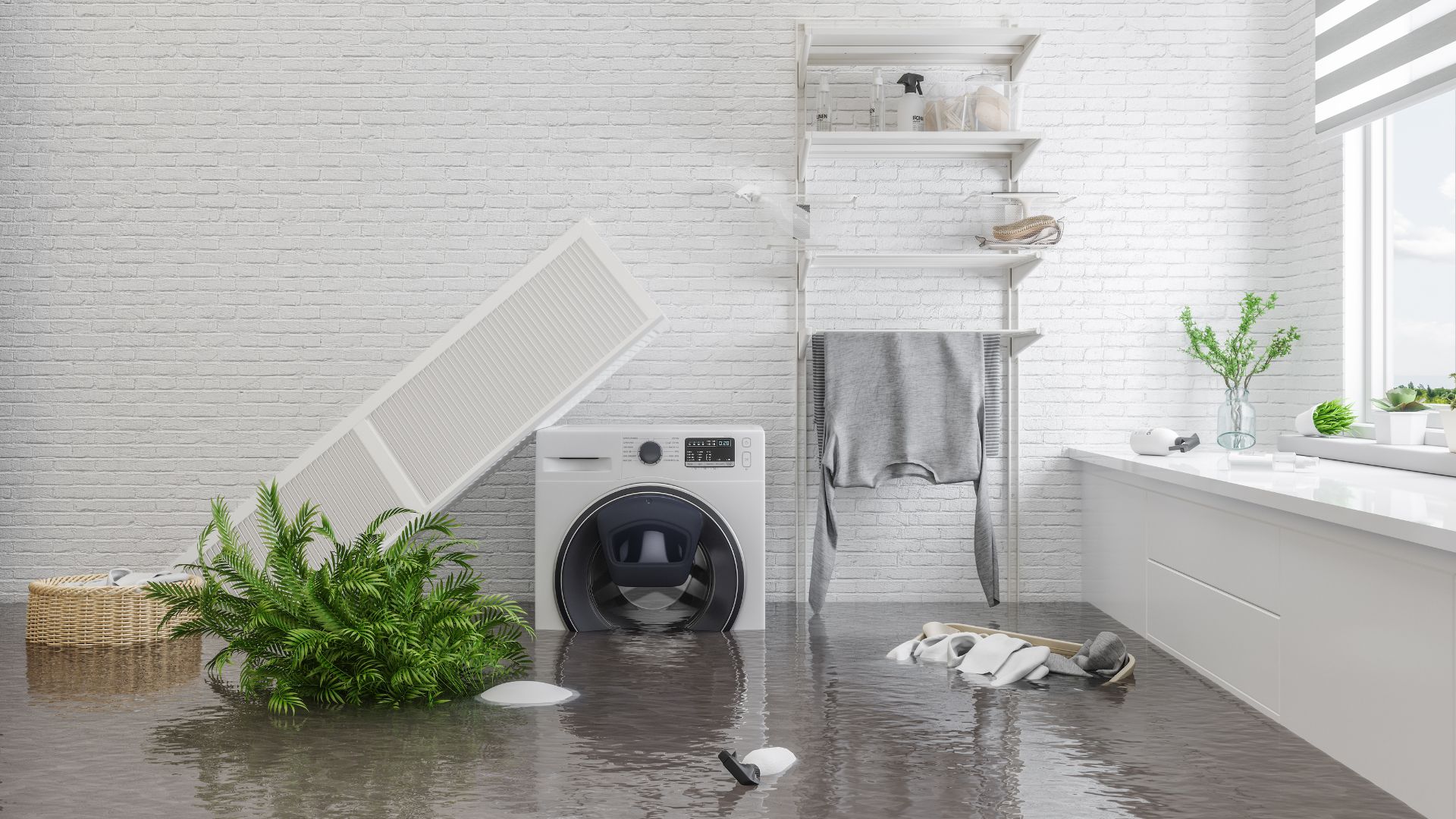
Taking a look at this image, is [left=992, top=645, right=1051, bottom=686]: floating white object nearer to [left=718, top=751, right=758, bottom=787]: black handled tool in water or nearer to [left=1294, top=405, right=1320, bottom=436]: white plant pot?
[left=718, top=751, right=758, bottom=787]: black handled tool in water

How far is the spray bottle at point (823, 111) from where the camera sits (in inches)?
149

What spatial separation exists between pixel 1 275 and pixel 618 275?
2.55m

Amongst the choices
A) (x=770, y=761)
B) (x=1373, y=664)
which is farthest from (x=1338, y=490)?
(x=770, y=761)

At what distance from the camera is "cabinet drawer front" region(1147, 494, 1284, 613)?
2475 mm

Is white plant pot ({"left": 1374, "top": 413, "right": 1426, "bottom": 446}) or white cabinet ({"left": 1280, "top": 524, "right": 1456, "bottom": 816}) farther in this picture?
white plant pot ({"left": 1374, "top": 413, "right": 1426, "bottom": 446})

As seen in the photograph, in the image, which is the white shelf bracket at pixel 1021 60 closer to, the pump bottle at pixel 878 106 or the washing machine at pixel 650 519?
the pump bottle at pixel 878 106

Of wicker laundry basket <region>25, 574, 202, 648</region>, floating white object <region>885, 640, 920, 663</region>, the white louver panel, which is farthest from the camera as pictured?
the white louver panel

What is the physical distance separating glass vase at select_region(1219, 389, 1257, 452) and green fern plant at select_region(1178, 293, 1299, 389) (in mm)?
78

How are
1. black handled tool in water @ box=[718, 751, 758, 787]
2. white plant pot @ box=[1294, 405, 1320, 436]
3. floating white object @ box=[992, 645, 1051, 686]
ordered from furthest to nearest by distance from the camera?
white plant pot @ box=[1294, 405, 1320, 436] < floating white object @ box=[992, 645, 1051, 686] < black handled tool in water @ box=[718, 751, 758, 787]

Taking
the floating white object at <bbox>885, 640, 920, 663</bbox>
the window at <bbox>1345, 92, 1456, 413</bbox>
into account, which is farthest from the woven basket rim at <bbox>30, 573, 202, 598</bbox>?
the window at <bbox>1345, 92, 1456, 413</bbox>

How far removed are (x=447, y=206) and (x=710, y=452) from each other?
1.49m

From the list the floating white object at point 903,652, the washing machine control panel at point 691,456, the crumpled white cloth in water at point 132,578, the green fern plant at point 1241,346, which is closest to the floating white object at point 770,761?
the floating white object at point 903,652

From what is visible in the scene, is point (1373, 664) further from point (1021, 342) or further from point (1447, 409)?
point (1021, 342)

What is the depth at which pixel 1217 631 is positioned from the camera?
2.75m
